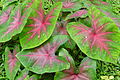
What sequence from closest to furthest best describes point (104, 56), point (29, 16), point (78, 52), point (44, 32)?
point (104, 56) → point (44, 32) → point (29, 16) → point (78, 52)

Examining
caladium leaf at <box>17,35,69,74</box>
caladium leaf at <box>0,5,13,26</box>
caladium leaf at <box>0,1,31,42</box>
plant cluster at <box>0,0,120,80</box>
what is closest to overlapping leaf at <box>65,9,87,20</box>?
plant cluster at <box>0,0,120,80</box>

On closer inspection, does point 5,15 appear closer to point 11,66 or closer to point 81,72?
point 11,66

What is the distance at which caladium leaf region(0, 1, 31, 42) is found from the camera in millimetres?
2211

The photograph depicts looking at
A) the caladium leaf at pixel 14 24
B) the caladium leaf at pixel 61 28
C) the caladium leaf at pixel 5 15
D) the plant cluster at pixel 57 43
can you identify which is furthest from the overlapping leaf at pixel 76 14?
the caladium leaf at pixel 5 15

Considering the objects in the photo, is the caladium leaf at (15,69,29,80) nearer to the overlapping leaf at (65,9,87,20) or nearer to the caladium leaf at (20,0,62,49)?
the caladium leaf at (20,0,62,49)

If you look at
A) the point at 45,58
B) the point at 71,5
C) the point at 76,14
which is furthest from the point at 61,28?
the point at 45,58

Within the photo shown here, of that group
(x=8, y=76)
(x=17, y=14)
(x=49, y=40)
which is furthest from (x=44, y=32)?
(x=8, y=76)

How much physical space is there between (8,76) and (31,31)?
20.3 inches

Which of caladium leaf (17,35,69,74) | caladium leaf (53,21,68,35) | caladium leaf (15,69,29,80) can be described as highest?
caladium leaf (53,21,68,35)

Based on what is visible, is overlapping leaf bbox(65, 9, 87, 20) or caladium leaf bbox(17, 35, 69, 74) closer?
caladium leaf bbox(17, 35, 69, 74)

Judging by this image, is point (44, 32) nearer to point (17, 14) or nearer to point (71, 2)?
point (17, 14)

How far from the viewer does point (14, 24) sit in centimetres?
232

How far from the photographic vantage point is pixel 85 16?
2.42 m

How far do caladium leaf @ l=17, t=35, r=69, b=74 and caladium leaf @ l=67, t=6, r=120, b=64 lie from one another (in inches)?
6.0
